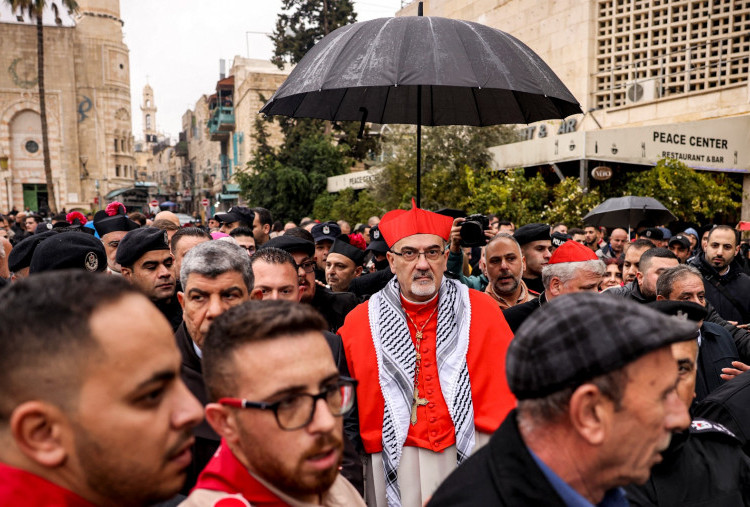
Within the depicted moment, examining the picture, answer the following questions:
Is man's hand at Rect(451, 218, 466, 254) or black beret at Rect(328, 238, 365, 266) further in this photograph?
black beret at Rect(328, 238, 365, 266)

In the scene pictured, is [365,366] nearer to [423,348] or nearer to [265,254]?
[423,348]

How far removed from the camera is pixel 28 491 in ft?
4.14

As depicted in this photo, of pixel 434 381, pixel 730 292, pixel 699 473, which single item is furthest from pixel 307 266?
pixel 730 292

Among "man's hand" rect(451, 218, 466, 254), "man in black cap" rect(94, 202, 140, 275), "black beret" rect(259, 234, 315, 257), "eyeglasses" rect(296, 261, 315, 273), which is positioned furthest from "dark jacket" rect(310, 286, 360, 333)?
"man in black cap" rect(94, 202, 140, 275)

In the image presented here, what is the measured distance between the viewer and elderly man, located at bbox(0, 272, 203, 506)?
125 centimetres

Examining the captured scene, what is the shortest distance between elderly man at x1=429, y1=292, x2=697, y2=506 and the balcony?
45401 millimetres

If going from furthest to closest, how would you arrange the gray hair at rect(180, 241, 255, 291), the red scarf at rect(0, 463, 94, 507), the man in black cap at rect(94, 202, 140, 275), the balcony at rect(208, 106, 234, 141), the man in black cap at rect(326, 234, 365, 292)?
the balcony at rect(208, 106, 234, 141), the man in black cap at rect(326, 234, 365, 292), the man in black cap at rect(94, 202, 140, 275), the gray hair at rect(180, 241, 255, 291), the red scarf at rect(0, 463, 94, 507)

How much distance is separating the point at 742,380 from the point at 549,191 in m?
12.1

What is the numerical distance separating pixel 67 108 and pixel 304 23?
26.9m

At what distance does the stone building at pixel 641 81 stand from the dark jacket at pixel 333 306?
1035cm

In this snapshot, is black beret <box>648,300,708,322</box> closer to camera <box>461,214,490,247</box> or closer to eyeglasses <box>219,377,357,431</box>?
camera <box>461,214,490,247</box>

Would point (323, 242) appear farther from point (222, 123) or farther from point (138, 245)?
point (222, 123)

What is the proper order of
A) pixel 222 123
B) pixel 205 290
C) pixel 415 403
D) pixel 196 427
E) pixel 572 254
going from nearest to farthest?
1. pixel 196 427
2. pixel 205 290
3. pixel 415 403
4. pixel 572 254
5. pixel 222 123

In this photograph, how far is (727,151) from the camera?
585 inches
